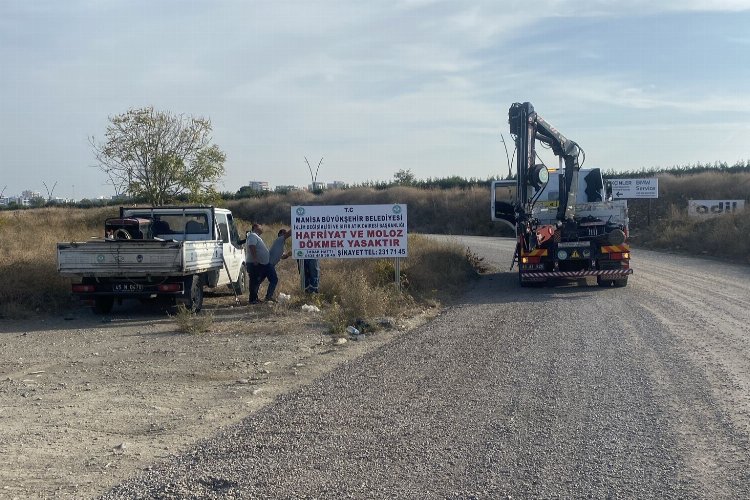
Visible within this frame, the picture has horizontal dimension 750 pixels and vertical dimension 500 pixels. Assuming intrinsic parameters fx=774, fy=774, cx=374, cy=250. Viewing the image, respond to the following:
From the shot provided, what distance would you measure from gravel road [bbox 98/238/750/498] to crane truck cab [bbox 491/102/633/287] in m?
5.88

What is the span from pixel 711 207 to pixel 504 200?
Result: 1911 cm

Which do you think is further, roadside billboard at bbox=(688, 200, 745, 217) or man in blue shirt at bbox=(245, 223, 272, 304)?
roadside billboard at bbox=(688, 200, 745, 217)

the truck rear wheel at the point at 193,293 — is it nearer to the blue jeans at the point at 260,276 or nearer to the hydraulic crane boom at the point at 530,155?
the blue jeans at the point at 260,276

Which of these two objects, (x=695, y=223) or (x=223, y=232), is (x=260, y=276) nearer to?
(x=223, y=232)

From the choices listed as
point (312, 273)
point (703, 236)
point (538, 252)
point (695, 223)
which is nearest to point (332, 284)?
point (312, 273)

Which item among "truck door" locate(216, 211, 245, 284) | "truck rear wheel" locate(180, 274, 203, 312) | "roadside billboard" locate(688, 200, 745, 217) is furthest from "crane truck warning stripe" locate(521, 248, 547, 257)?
"roadside billboard" locate(688, 200, 745, 217)

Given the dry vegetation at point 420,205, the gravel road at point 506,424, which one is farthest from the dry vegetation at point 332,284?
the dry vegetation at point 420,205

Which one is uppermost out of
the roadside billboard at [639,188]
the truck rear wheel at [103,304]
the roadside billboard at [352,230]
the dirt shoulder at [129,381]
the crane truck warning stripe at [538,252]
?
the roadside billboard at [639,188]

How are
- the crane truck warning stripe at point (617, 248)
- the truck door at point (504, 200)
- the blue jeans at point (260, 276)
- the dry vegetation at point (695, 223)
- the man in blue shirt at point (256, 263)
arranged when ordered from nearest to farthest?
1. the man in blue shirt at point (256, 263)
2. the blue jeans at point (260, 276)
3. the crane truck warning stripe at point (617, 248)
4. the truck door at point (504, 200)
5. the dry vegetation at point (695, 223)

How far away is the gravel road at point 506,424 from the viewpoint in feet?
→ 17.8

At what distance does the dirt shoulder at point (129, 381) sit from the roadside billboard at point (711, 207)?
2522 centimetres

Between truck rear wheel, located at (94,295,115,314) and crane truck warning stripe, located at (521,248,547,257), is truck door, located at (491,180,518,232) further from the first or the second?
truck rear wheel, located at (94,295,115,314)

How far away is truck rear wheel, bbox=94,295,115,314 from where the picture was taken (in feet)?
47.5

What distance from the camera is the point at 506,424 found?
6859 mm
